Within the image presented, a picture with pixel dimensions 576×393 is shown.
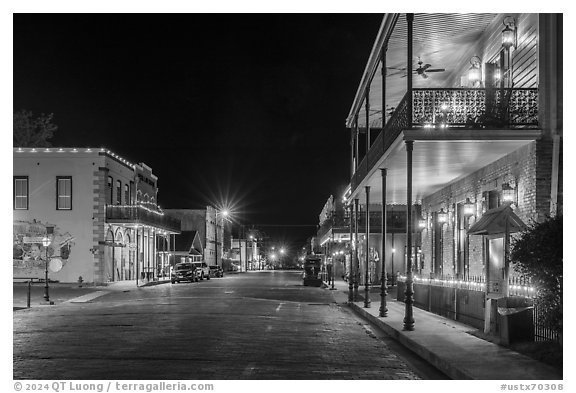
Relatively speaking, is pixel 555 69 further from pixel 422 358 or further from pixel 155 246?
pixel 155 246

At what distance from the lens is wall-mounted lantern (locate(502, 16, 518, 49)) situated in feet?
57.6

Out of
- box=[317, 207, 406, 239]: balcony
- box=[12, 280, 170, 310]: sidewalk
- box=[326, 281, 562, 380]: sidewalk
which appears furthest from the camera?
box=[317, 207, 406, 239]: balcony

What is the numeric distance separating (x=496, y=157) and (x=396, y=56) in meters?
4.05

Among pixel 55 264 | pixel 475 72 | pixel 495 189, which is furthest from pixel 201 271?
pixel 495 189

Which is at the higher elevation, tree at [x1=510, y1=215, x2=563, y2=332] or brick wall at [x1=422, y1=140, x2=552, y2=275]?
brick wall at [x1=422, y1=140, x2=552, y2=275]

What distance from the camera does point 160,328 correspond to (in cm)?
1723

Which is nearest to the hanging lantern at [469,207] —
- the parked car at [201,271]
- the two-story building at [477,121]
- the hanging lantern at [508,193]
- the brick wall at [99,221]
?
the two-story building at [477,121]

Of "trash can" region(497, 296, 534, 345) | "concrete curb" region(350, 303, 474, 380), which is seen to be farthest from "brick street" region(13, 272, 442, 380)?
"trash can" region(497, 296, 534, 345)

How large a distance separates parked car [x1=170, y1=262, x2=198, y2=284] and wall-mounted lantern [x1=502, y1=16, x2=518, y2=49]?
36.8 metres

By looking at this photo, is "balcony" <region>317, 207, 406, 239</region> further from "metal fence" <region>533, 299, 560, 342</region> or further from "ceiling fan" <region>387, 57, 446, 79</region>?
"metal fence" <region>533, 299, 560, 342</region>

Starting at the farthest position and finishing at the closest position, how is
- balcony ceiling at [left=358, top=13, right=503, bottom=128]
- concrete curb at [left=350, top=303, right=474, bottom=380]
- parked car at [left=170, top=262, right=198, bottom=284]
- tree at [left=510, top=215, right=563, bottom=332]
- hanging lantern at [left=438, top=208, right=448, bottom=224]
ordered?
parked car at [left=170, top=262, right=198, bottom=284] < hanging lantern at [left=438, top=208, right=448, bottom=224] < balcony ceiling at [left=358, top=13, right=503, bottom=128] < tree at [left=510, top=215, right=563, bottom=332] < concrete curb at [left=350, top=303, right=474, bottom=380]

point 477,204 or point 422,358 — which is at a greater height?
point 477,204
